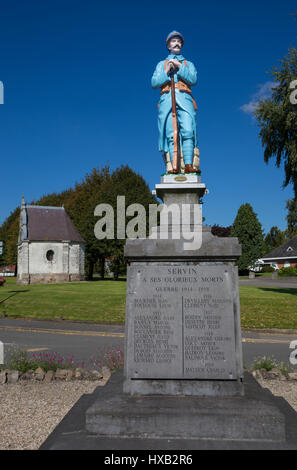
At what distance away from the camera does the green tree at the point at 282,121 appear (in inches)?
959

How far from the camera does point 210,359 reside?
5.33m

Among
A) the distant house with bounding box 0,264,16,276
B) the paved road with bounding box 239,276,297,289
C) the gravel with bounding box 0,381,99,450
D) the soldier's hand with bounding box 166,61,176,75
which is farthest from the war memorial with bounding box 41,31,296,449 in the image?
the distant house with bounding box 0,264,16,276

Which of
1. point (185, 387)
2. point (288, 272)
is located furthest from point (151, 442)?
point (288, 272)

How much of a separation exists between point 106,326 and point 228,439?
12.4 metres

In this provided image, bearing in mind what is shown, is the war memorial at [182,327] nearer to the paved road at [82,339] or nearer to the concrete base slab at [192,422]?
the concrete base slab at [192,422]

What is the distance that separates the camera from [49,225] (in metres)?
47.2

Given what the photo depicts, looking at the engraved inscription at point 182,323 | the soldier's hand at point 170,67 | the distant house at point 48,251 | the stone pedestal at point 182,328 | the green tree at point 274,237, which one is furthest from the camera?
the green tree at point 274,237

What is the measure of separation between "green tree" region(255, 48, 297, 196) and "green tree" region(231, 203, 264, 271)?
4073 cm

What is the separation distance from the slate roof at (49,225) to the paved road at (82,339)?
28.4 metres

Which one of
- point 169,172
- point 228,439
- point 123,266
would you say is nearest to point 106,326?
point 169,172

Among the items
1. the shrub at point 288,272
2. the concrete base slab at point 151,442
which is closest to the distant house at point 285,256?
the shrub at point 288,272

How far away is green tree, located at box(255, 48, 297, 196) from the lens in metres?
24.4

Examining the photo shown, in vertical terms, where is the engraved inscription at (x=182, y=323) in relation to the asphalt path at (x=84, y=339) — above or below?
above
